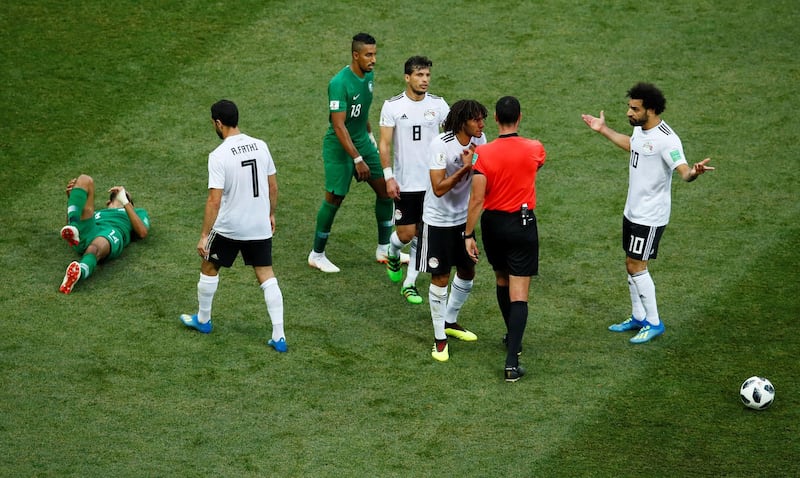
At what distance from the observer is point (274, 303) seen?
9422 mm

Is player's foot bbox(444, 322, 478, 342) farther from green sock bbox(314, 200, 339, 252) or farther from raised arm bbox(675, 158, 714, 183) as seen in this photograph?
raised arm bbox(675, 158, 714, 183)

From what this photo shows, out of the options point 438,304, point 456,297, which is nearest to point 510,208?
point 438,304

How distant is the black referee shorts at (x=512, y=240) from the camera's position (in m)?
8.92

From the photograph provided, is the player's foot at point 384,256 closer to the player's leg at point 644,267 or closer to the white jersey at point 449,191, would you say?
the white jersey at point 449,191

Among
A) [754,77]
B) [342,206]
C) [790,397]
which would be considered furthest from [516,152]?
[754,77]

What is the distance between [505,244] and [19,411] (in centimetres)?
415

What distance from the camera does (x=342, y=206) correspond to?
42.0 ft

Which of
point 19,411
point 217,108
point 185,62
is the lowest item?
point 19,411

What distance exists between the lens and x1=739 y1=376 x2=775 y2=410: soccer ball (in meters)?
8.55

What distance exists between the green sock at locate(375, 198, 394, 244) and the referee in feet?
7.66

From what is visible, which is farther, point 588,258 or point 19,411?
point 588,258

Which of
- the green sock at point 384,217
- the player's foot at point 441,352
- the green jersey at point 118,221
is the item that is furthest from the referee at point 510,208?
the green jersey at point 118,221

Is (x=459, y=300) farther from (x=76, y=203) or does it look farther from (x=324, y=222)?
(x=76, y=203)

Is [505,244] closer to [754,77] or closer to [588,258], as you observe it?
[588,258]
